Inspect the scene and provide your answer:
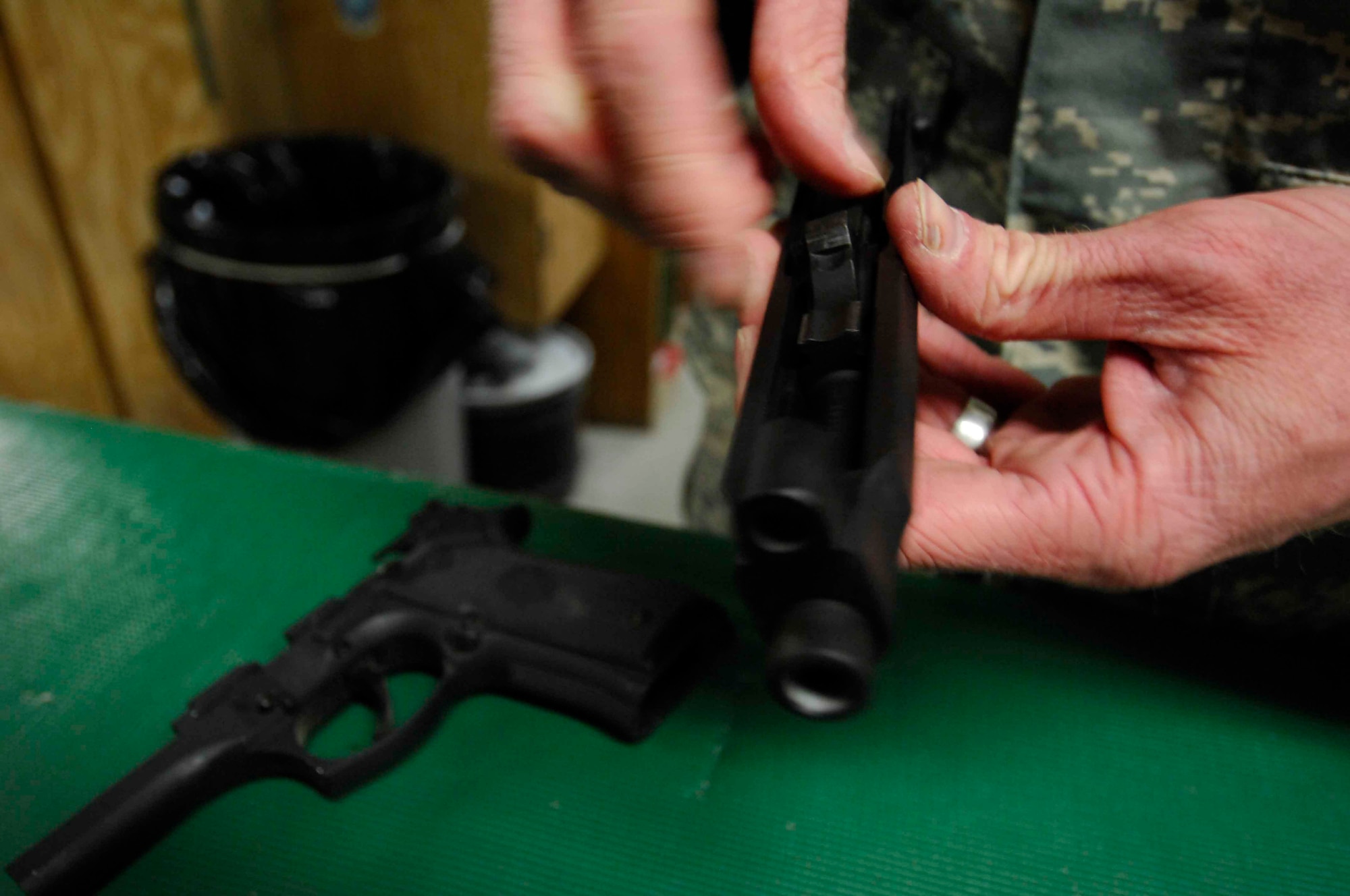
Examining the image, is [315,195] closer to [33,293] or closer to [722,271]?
[33,293]

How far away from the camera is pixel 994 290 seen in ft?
1.46

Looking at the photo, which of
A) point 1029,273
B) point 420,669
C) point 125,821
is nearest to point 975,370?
point 1029,273

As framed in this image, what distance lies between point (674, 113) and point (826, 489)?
20cm

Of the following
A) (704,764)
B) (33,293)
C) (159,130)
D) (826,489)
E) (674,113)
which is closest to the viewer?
(826,489)

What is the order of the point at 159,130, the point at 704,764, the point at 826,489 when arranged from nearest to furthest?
the point at 826,489 → the point at 704,764 → the point at 159,130

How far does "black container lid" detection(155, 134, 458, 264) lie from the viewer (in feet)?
3.27

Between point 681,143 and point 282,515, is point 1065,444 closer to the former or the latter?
point 681,143

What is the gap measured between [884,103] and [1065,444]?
1.02 ft

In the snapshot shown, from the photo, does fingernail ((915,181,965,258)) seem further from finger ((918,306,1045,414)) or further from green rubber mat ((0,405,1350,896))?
green rubber mat ((0,405,1350,896))

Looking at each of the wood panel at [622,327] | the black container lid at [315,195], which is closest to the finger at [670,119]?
the black container lid at [315,195]

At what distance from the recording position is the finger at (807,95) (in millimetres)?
436

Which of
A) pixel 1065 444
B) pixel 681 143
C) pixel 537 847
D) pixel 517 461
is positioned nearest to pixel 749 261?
pixel 681 143

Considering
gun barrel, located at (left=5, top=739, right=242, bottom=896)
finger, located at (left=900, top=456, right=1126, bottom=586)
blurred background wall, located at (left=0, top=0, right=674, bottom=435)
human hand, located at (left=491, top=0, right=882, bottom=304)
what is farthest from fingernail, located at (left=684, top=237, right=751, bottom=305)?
blurred background wall, located at (left=0, top=0, right=674, bottom=435)

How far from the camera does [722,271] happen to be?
1.41 feet
